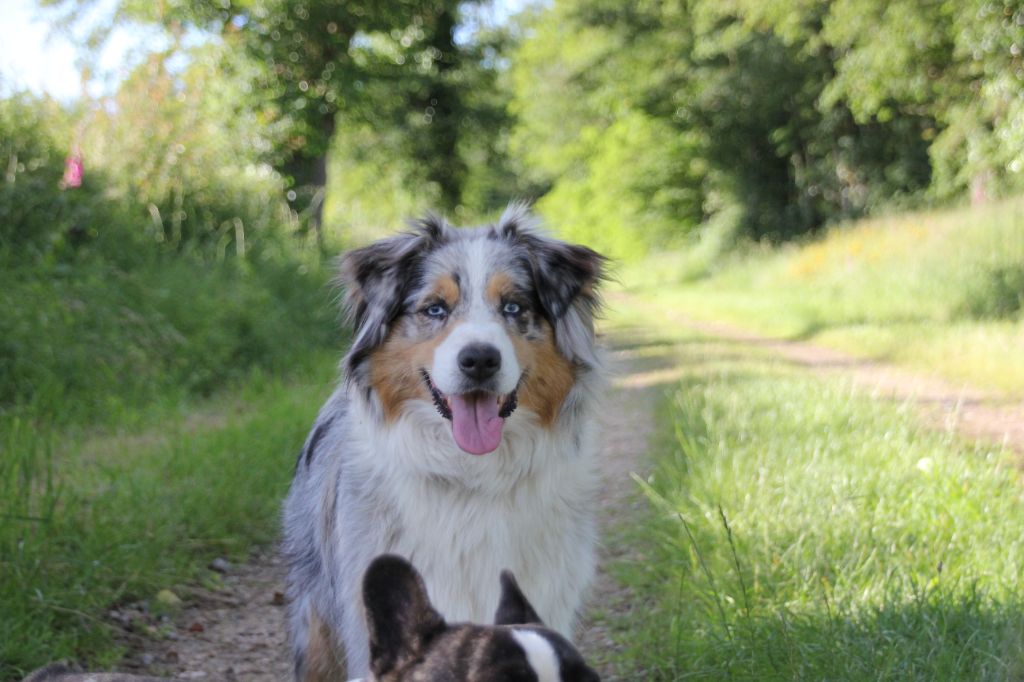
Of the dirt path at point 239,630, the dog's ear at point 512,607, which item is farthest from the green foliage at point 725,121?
the dog's ear at point 512,607

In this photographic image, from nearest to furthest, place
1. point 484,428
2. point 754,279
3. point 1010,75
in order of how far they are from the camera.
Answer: point 484,428 < point 1010,75 < point 754,279

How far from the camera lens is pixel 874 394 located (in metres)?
6.55

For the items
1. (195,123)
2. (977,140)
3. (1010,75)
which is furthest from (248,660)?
(977,140)

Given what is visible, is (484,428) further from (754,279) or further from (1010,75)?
(754,279)

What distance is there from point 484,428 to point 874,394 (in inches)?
161

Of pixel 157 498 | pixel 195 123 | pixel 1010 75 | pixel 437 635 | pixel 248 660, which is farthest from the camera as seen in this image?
pixel 1010 75

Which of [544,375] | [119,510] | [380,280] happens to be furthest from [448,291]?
[119,510]

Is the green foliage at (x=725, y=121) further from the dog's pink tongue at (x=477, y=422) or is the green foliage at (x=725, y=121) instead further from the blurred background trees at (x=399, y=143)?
the dog's pink tongue at (x=477, y=422)

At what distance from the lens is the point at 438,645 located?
2.01 m

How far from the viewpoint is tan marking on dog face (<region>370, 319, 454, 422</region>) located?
3445mm

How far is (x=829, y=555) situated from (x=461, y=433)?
1.77 meters

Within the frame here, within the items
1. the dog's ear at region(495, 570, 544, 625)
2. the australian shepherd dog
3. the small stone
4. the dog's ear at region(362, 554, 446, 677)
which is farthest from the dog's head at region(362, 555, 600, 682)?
the small stone

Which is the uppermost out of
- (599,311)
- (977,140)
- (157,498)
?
(977,140)

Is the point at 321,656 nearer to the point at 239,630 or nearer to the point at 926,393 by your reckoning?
Result: the point at 239,630
